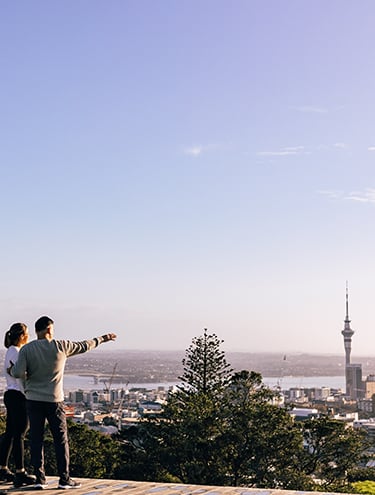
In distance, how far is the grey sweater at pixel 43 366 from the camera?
5.55 metres

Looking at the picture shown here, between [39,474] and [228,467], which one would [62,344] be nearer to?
[39,474]

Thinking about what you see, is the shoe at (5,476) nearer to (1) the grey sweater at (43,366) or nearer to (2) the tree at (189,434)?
(1) the grey sweater at (43,366)

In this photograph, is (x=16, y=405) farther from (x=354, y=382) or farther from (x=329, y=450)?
(x=354, y=382)

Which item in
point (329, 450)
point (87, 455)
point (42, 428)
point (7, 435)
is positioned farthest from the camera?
point (329, 450)

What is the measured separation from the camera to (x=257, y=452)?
20.8 m

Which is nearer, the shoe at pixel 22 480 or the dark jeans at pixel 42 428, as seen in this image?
the dark jeans at pixel 42 428

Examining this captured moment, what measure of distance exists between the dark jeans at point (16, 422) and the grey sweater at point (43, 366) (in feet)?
0.96

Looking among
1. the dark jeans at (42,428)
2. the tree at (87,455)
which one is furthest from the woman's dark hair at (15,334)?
the tree at (87,455)

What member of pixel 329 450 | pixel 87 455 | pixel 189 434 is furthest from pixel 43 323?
pixel 329 450

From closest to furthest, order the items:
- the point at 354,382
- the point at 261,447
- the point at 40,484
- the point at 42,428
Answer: the point at 42,428 → the point at 40,484 → the point at 261,447 → the point at 354,382

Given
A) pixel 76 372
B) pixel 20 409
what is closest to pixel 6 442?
pixel 20 409

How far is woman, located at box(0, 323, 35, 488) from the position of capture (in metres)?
5.87

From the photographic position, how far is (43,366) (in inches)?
219

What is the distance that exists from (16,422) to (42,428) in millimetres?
348
